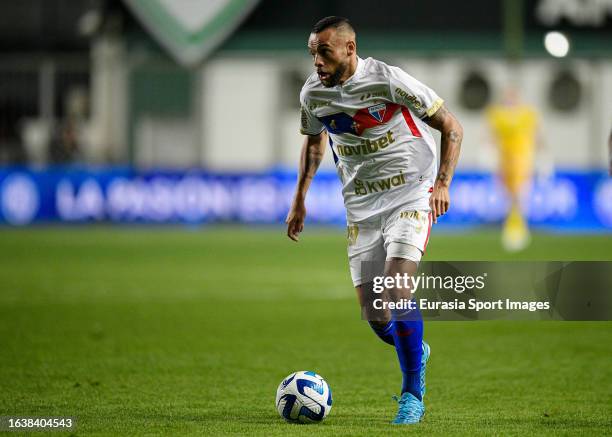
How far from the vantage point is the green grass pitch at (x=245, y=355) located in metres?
6.59

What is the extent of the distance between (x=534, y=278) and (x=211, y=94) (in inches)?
902

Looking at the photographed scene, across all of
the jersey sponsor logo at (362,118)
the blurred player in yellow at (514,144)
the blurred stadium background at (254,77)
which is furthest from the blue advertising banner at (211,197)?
the jersey sponsor logo at (362,118)

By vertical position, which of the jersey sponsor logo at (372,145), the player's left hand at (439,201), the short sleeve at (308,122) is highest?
the short sleeve at (308,122)

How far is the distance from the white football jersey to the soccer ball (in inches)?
35.9

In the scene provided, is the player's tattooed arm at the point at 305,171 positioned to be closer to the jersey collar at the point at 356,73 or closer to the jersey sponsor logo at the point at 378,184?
the jersey sponsor logo at the point at 378,184

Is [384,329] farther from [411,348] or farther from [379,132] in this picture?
[379,132]

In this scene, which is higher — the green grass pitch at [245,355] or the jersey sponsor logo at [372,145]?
the jersey sponsor logo at [372,145]

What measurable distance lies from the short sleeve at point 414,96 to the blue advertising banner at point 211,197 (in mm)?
16900

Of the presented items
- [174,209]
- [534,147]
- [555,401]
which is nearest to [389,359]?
[555,401]

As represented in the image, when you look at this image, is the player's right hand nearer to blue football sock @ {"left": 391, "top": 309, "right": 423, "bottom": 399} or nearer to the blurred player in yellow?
blue football sock @ {"left": 391, "top": 309, "right": 423, "bottom": 399}

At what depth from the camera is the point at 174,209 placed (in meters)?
23.8

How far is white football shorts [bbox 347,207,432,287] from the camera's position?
20.9ft

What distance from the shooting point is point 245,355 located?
9.24 m

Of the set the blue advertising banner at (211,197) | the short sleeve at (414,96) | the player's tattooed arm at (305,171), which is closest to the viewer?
the short sleeve at (414,96)
